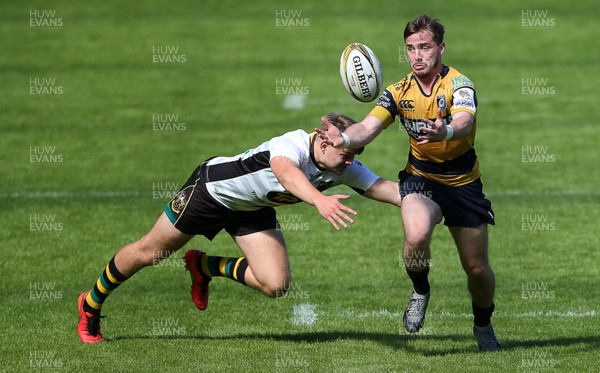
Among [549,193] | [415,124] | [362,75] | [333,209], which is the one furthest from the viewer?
[549,193]

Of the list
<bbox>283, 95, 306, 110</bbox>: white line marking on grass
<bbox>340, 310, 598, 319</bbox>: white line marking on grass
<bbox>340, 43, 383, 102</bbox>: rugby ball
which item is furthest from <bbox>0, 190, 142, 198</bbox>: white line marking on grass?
<bbox>340, 43, 383, 102</bbox>: rugby ball

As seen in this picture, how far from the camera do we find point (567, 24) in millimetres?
25438

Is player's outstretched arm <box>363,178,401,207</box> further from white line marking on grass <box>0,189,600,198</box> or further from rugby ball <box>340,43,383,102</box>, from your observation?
white line marking on grass <box>0,189,600,198</box>

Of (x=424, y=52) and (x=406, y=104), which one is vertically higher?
(x=424, y=52)

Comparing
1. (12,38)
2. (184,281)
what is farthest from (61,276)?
(12,38)

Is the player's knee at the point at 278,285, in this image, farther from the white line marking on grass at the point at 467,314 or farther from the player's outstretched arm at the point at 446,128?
the player's outstretched arm at the point at 446,128

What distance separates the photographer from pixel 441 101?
7875 mm

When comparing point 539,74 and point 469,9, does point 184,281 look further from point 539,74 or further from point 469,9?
point 469,9

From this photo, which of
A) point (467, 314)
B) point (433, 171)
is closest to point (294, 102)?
point (467, 314)

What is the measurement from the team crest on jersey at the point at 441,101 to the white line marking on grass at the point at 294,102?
482 inches

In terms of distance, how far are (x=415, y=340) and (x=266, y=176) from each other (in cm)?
188

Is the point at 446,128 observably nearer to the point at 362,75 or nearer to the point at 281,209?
the point at 362,75

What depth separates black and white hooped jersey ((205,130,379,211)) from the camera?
312 inches

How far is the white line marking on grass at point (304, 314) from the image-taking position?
930cm
